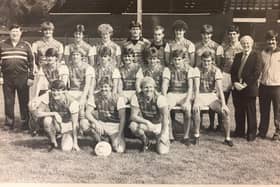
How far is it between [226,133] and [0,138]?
2.33ft

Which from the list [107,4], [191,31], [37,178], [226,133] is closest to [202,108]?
[226,133]

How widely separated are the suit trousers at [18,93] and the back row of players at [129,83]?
0.03 m

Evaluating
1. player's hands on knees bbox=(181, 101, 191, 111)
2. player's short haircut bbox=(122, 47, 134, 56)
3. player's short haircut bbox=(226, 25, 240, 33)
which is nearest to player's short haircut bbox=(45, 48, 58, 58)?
player's short haircut bbox=(122, 47, 134, 56)

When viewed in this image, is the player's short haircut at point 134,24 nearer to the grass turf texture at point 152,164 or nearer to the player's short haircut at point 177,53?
the player's short haircut at point 177,53

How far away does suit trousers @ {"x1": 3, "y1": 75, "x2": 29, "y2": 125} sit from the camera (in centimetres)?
148

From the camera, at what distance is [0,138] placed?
1.48m

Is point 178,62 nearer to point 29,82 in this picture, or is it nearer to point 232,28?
point 232,28

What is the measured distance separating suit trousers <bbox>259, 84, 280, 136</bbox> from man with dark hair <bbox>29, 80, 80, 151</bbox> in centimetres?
58

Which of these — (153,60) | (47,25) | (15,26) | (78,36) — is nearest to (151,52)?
(153,60)

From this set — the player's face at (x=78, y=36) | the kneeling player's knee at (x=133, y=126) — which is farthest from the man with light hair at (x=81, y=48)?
the kneeling player's knee at (x=133, y=126)

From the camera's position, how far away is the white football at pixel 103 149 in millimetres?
1455

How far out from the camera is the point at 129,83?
57.6 inches

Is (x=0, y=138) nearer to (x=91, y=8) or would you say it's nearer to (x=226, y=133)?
(x=91, y=8)

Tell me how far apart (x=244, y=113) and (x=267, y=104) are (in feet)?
0.25
